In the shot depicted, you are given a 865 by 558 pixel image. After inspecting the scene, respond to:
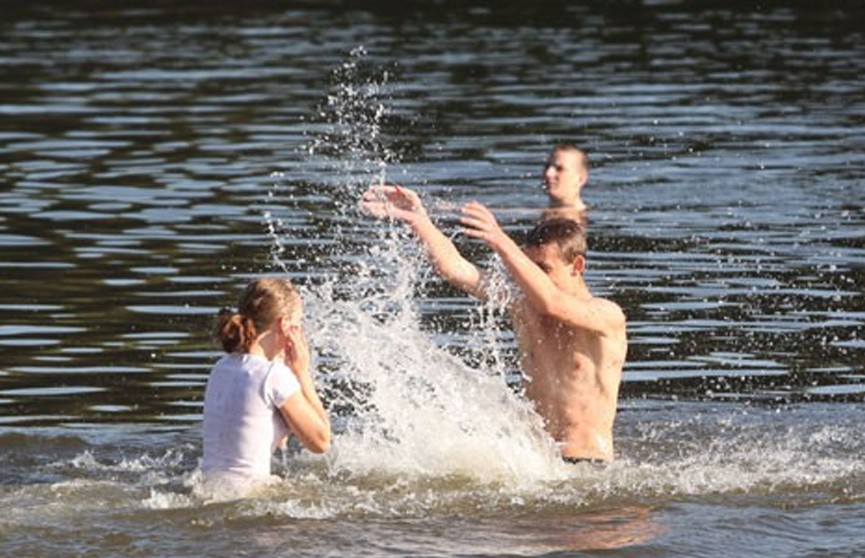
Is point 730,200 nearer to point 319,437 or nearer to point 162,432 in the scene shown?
point 162,432

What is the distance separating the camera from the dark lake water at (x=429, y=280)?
1137 centimetres

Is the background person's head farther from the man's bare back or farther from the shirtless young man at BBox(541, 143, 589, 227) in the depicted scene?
the man's bare back

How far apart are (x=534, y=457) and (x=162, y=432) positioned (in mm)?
2452

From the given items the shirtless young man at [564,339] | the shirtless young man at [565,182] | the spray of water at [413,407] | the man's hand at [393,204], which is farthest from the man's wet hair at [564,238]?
the shirtless young man at [565,182]

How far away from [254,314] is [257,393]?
1.20 ft

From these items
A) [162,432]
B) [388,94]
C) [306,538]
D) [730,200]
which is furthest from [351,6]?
[306,538]

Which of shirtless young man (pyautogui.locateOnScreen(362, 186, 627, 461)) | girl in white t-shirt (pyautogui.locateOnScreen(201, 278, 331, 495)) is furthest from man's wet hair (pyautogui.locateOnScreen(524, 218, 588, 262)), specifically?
girl in white t-shirt (pyautogui.locateOnScreen(201, 278, 331, 495))

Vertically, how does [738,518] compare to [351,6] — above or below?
below

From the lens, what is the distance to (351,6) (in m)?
42.3

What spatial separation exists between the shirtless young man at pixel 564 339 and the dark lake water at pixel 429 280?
18 cm

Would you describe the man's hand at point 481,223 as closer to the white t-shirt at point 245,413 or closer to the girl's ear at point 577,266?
the girl's ear at point 577,266

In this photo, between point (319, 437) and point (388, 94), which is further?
point (388, 94)

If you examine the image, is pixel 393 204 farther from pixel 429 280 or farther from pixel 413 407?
pixel 429 280

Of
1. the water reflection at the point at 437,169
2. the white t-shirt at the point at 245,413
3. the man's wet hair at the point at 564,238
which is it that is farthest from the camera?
the water reflection at the point at 437,169
